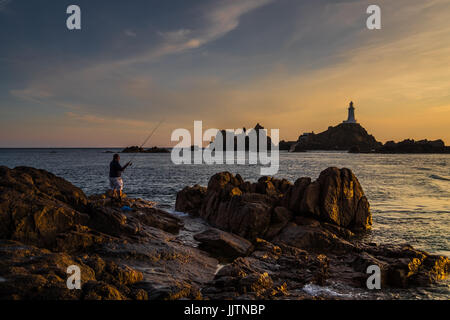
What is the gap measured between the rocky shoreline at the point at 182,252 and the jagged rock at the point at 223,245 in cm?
5

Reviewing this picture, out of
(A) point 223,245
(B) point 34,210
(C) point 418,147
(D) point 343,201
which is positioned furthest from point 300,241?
(C) point 418,147

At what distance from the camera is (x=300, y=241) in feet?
44.6

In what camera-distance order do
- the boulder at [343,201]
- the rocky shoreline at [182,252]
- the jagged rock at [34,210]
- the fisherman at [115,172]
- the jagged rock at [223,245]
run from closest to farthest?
the rocky shoreline at [182,252] → the jagged rock at [34,210] → the jagged rock at [223,245] → the fisherman at [115,172] → the boulder at [343,201]

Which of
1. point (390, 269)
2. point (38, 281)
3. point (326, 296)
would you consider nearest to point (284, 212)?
point (390, 269)

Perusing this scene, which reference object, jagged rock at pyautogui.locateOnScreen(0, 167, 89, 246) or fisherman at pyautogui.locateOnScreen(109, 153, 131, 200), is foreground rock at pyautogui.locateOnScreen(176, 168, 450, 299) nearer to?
jagged rock at pyautogui.locateOnScreen(0, 167, 89, 246)

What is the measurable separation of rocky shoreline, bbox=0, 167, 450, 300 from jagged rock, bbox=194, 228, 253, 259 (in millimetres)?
46

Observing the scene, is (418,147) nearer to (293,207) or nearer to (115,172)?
(293,207)

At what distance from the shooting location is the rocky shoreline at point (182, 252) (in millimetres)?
6934

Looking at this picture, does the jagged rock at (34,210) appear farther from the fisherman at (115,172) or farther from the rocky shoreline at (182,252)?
the fisherman at (115,172)

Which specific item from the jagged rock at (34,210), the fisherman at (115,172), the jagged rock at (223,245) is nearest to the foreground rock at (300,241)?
the jagged rock at (223,245)

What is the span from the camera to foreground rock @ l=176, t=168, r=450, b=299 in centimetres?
913

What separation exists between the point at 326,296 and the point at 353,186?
36.7 feet

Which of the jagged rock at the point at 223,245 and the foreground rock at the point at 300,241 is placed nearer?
the foreground rock at the point at 300,241
